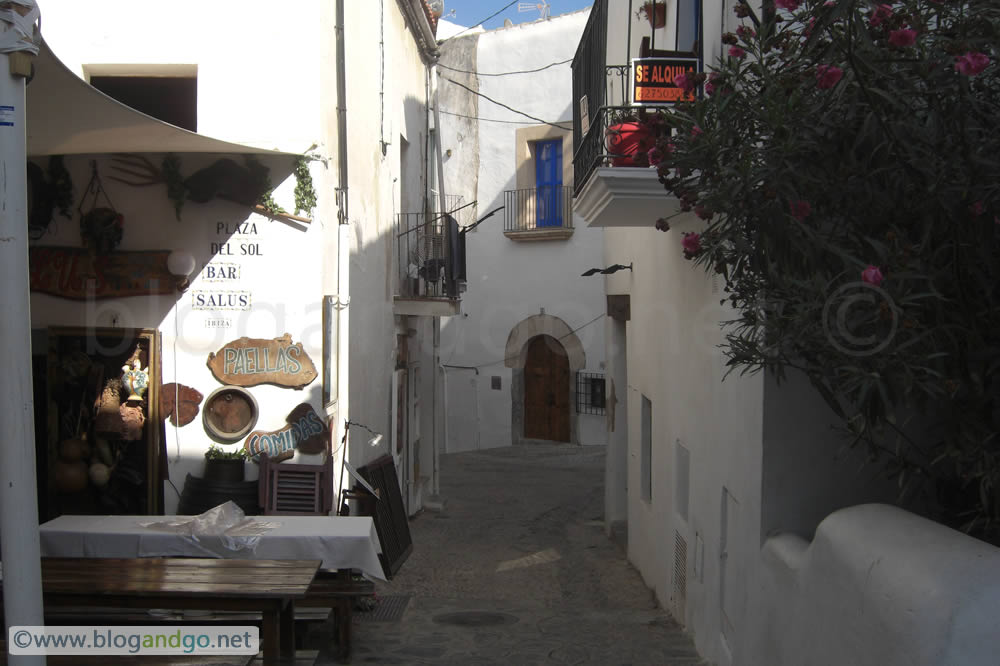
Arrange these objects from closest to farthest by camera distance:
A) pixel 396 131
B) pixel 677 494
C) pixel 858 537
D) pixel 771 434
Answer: pixel 858 537 → pixel 771 434 → pixel 677 494 → pixel 396 131

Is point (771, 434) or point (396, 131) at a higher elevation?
point (396, 131)

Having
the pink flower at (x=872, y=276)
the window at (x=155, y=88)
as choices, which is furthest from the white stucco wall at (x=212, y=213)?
the pink flower at (x=872, y=276)

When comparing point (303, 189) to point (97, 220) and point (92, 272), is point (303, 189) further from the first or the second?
point (92, 272)

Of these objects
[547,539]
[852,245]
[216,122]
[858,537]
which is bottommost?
[547,539]

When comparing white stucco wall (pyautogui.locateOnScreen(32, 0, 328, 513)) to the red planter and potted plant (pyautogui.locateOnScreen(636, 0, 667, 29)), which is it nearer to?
the red planter

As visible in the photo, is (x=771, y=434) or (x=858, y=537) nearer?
(x=858, y=537)

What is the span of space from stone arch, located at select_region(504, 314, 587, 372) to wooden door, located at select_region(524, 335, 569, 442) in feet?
0.48

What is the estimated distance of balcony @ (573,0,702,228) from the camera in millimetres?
6582

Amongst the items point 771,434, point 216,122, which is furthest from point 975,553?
point 216,122

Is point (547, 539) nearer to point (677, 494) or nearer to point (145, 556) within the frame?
point (677, 494)

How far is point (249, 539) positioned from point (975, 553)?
4.47 m

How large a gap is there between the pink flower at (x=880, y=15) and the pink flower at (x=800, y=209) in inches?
27.0

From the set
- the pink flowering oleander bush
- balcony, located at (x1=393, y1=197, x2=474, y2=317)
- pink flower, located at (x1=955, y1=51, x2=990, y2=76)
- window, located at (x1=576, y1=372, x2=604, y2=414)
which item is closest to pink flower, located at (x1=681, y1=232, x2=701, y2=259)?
the pink flowering oleander bush

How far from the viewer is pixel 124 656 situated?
4.38m
